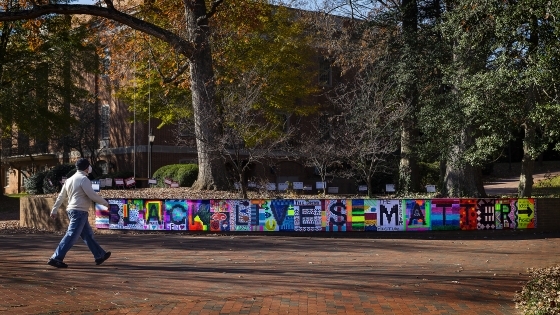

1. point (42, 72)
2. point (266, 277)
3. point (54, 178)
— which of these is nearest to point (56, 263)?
point (266, 277)

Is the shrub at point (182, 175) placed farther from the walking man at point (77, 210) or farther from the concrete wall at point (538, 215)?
the walking man at point (77, 210)

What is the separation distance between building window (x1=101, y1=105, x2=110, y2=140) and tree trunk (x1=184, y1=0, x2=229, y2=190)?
21491 mm

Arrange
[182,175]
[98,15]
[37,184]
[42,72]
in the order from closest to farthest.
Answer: [98,15]
[182,175]
[42,72]
[37,184]

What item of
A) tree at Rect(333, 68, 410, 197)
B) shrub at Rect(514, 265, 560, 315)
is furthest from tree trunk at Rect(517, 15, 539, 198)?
shrub at Rect(514, 265, 560, 315)

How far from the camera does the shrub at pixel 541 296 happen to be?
7702 millimetres

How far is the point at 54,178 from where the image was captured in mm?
32375

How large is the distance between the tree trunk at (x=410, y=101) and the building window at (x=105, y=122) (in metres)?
21.6

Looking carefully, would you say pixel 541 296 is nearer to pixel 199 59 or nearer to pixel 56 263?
pixel 56 263

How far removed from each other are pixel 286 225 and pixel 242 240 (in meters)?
1.90

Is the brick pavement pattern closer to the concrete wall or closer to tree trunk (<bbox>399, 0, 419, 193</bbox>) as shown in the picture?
the concrete wall

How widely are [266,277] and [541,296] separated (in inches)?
153

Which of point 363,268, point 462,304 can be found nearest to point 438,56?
point 363,268

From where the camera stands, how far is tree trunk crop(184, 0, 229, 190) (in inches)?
869

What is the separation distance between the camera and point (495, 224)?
1952cm
